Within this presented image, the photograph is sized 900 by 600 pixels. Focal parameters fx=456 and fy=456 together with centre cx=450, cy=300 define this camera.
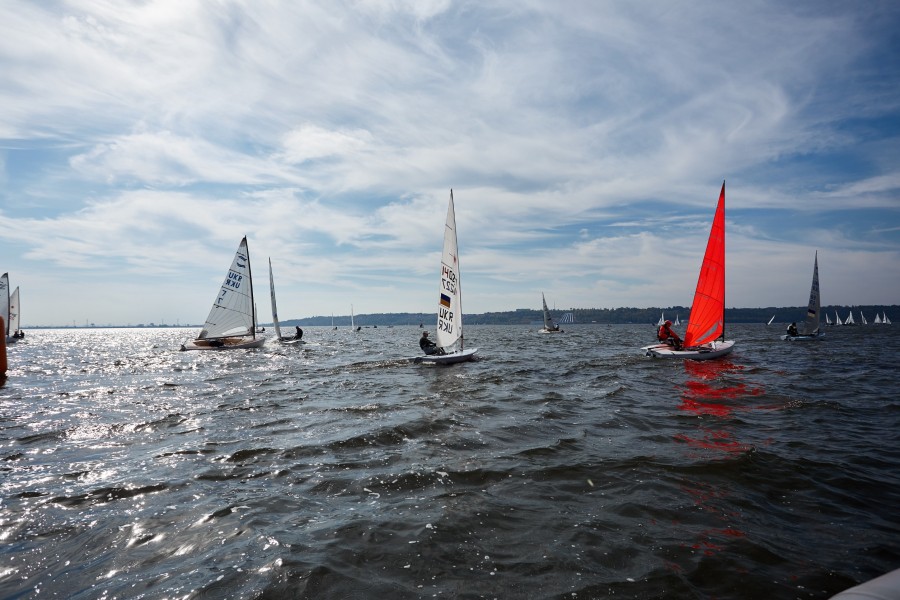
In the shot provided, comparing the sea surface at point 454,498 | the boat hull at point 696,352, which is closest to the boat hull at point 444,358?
the sea surface at point 454,498

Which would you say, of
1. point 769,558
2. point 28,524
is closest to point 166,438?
point 28,524

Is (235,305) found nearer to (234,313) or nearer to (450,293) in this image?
(234,313)

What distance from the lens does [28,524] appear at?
5.43 m

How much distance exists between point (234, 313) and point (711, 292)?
3464cm

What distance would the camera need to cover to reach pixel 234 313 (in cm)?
3794

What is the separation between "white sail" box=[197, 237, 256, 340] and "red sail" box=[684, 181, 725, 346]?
33142 mm

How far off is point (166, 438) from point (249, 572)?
6.77m

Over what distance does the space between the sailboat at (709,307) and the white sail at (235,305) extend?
31322mm

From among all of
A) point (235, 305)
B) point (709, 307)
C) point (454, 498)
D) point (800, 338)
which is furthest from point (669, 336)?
point (235, 305)

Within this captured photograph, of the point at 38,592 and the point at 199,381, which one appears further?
the point at 199,381

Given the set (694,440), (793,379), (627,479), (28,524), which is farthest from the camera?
(793,379)

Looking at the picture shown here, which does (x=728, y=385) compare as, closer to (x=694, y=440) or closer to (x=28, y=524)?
(x=694, y=440)

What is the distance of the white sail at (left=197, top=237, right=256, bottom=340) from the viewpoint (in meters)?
37.0

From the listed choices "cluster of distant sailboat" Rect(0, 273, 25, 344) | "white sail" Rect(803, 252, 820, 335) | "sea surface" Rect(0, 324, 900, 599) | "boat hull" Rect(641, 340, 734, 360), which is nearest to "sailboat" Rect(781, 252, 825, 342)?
"white sail" Rect(803, 252, 820, 335)
